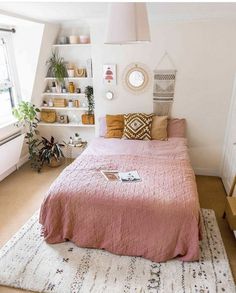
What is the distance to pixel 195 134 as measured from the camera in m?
3.56

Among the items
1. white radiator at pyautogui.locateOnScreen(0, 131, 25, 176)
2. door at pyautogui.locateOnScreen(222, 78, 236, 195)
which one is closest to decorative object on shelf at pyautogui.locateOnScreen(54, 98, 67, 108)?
white radiator at pyautogui.locateOnScreen(0, 131, 25, 176)

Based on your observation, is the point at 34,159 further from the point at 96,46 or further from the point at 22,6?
the point at 22,6

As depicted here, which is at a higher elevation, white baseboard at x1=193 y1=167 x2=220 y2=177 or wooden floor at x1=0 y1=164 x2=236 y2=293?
white baseboard at x1=193 y1=167 x2=220 y2=177

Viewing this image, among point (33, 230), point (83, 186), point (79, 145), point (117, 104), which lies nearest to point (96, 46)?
point (117, 104)

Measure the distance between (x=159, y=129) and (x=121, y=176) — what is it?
4.06ft

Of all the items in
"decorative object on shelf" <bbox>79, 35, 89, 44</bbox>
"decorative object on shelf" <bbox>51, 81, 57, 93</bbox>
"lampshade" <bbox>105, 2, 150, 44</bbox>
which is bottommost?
"decorative object on shelf" <bbox>51, 81, 57, 93</bbox>

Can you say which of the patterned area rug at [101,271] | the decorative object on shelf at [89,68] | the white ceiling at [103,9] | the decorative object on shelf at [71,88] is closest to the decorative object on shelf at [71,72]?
the decorative object on shelf at [71,88]

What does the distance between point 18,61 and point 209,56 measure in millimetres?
2801

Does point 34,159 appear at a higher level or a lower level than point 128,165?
lower

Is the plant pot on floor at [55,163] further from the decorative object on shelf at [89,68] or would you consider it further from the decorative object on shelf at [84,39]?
the decorative object on shelf at [84,39]

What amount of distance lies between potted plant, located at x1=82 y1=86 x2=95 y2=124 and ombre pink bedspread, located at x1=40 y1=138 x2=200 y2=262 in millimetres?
1542

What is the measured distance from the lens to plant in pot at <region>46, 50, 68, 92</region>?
3758 mm

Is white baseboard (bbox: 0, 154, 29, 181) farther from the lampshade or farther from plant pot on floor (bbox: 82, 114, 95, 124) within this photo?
the lampshade

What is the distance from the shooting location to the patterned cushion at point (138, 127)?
3.38m
